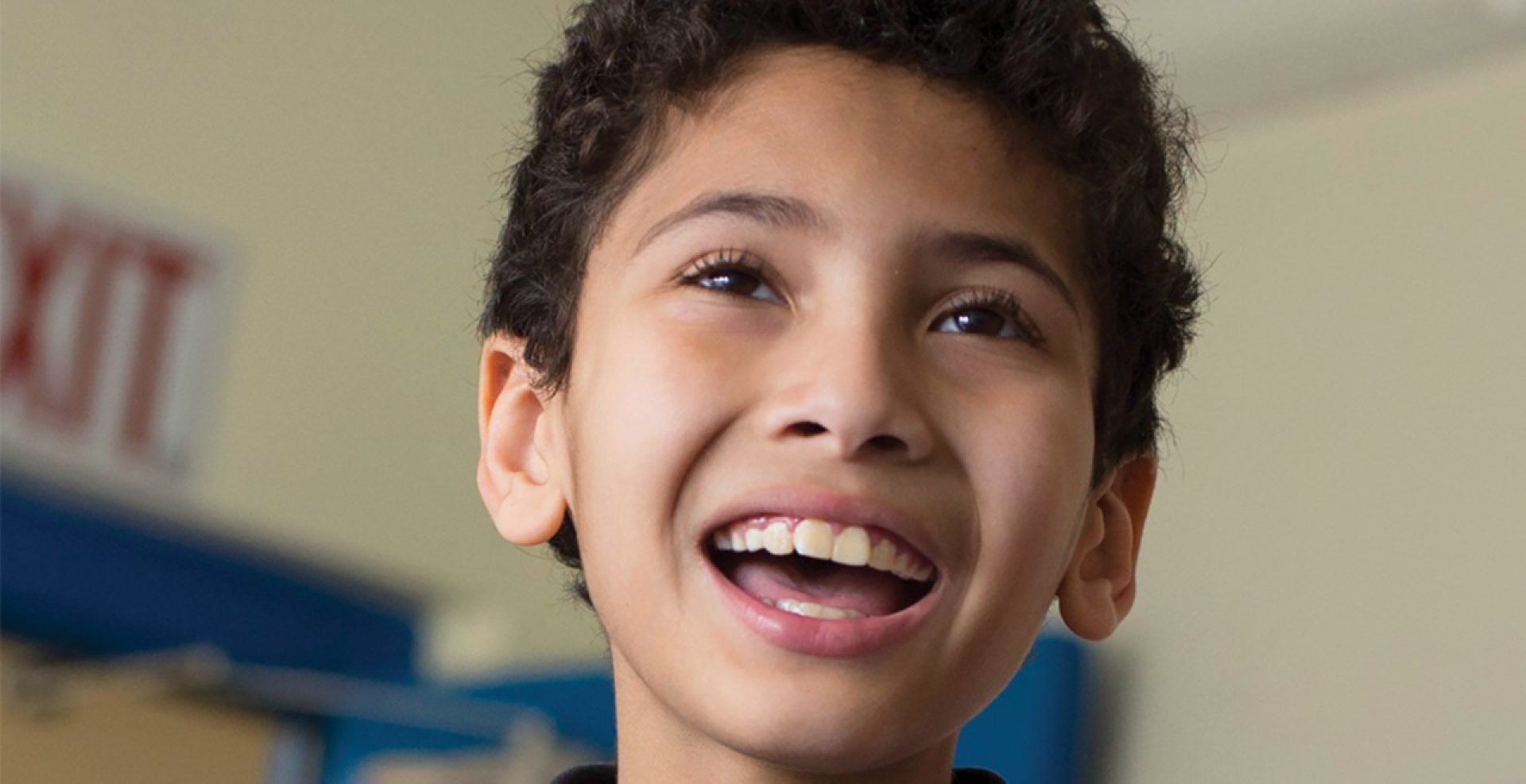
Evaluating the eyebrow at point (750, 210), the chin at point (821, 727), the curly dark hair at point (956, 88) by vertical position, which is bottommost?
the chin at point (821, 727)

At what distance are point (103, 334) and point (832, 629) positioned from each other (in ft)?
6.44

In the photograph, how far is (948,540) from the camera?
748 millimetres

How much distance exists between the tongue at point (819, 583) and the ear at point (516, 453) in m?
0.15

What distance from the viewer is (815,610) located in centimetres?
75

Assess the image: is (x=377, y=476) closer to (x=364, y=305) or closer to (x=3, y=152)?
(x=364, y=305)

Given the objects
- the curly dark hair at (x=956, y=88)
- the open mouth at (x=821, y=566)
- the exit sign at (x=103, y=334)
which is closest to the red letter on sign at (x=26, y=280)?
the exit sign at (x=103, y=334)

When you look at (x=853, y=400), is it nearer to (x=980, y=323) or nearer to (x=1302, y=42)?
(x=980, y=323)

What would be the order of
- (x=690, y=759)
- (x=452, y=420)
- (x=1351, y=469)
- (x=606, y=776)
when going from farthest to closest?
(x=452, y=420)
(x=1351, y=469)
(x=606, y=776)
(x=690, y=759)

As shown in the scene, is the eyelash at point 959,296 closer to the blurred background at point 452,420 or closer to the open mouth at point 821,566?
the open mouth at point 821,566

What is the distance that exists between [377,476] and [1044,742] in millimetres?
1061

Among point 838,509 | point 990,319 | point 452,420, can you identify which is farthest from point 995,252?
point 452,420

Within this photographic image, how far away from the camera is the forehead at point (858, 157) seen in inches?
31.3

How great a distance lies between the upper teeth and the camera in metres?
0.73

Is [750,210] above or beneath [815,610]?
above
